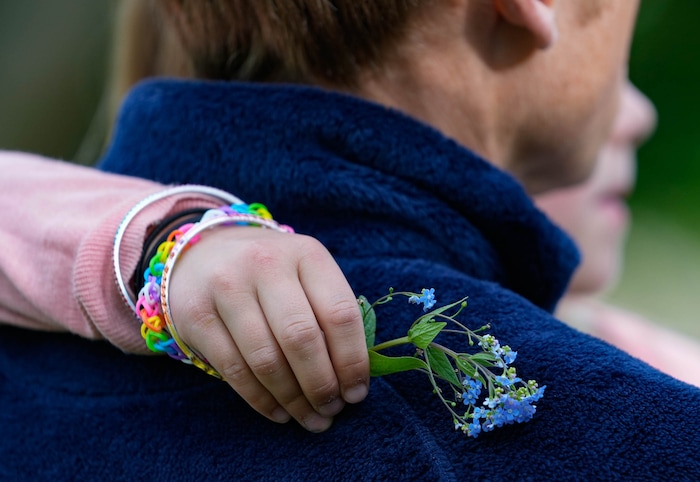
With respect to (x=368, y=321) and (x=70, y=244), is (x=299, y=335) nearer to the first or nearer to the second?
(x=368, y=321)

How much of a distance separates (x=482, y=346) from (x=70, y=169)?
516 millimetres

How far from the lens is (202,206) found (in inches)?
30.4

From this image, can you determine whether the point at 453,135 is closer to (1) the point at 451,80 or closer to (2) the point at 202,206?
(1) the point at 451,80

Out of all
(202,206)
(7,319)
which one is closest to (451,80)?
(202,206)

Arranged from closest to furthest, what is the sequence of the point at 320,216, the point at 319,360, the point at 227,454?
1. the point at 319,360
2. the point at 227,454
3. the point at 320,216

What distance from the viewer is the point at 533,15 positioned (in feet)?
2.88

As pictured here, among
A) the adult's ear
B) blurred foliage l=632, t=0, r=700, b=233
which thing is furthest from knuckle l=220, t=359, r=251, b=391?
blurred foliage l=632, t=0, r=700, b=233

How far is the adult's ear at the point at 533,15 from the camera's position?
2.88 feet

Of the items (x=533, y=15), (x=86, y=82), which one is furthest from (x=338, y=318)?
(x=86, y=82)

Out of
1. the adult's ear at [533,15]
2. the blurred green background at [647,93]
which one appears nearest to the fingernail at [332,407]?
the adult's ear at [533,15]

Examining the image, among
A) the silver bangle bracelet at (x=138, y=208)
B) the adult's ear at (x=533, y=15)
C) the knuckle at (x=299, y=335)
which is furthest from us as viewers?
the adult's ear at (x=533, y=15)

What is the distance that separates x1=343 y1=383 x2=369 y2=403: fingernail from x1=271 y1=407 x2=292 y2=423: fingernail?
58 millimetres

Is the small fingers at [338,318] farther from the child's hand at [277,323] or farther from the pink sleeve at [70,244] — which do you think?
the pink sleeve at [70,244]

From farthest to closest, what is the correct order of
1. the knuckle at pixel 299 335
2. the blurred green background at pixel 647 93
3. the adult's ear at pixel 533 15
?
the blurred green background at pixel 647 93, the adult's ear at pixel 533 15, the knuckle at pixel 299 335
